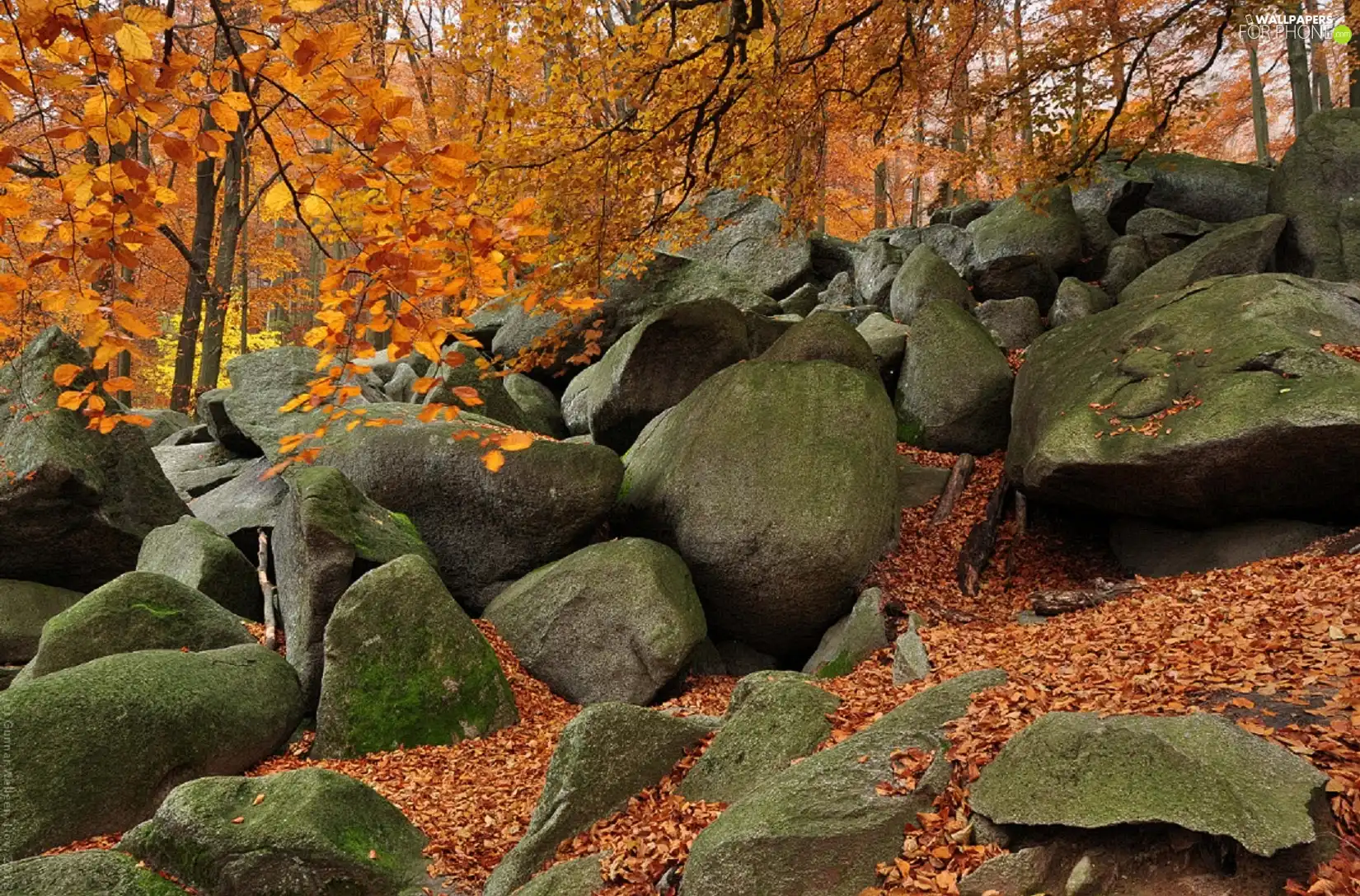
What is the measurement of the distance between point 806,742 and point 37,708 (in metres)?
5.63

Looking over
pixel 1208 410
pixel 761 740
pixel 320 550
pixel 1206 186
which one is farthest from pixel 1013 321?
pixel 320 550

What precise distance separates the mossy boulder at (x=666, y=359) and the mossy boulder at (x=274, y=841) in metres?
8.15

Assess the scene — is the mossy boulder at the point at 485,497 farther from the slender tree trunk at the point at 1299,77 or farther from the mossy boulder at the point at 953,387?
the slender tree trunk at the point at 1299,77

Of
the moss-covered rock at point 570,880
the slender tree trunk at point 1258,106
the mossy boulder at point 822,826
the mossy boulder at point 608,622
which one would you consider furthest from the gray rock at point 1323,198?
the moss-covered rock at point 570,880

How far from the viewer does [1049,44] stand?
34.7 ft

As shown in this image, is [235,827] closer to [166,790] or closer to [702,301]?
[166,790]

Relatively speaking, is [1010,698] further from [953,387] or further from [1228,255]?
[1228,255]

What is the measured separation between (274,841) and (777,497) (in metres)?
6.09

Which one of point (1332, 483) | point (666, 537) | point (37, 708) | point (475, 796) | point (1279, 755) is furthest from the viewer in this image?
point (666, 537)

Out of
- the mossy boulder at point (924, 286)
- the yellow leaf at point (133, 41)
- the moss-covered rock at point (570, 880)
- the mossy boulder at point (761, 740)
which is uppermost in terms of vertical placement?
the yellow leaf at point (133, 41)

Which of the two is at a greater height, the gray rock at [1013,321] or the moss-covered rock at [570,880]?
the gray rock at [1013,321]

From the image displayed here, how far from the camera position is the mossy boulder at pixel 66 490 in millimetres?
9992

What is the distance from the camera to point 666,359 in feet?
42.3

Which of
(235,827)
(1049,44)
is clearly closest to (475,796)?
(235,827)
